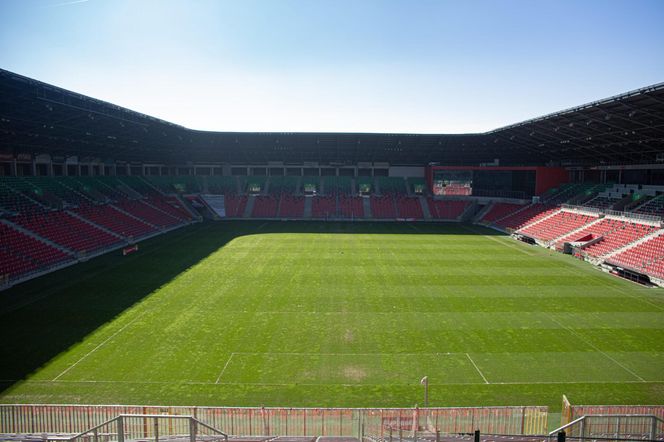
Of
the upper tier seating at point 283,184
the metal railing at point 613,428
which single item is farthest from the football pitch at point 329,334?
the upper tier seating at point 283,184

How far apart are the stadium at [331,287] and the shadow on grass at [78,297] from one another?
134 millimetres

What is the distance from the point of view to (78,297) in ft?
73.9

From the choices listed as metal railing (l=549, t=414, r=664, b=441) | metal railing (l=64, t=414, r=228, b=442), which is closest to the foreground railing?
metal railing (l=64, t=414, r=228, b=442)

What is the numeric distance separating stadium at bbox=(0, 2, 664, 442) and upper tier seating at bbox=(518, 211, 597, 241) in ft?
0.79

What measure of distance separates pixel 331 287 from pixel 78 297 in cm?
1407

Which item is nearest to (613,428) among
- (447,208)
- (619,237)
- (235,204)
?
(619,237)

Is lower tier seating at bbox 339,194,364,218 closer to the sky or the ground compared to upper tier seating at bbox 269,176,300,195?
closer to the ground

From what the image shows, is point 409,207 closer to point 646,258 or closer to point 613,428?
point 646,258

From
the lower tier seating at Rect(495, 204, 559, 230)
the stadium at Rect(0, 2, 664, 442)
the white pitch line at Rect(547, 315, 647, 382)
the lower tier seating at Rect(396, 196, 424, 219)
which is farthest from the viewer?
the lower tier seating at Rect(396, 196, 424, 219)

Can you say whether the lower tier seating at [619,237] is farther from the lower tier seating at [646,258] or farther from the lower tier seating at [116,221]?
the lower tier seating at [116,221]

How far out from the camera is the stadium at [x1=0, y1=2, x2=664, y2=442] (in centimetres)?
1084

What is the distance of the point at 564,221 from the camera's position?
42.6 metres

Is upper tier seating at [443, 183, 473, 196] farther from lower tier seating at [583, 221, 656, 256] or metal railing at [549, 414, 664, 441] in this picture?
metal railing at [549, 414, 664, 441]

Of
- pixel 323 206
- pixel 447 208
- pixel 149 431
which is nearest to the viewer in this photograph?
pixel 149 431
